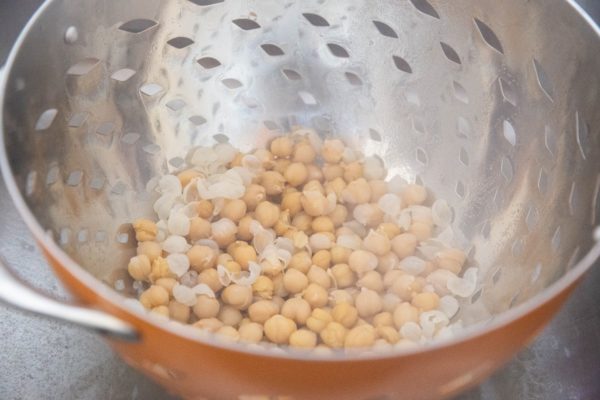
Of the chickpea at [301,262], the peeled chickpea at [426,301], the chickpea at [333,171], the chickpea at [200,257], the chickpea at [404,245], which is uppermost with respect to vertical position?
the peeled chickpea at [426,301]

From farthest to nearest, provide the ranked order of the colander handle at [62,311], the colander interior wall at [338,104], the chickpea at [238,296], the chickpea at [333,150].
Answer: the chickpea at [333,150] < the chickpea at [238,296] < the colander interior wall at [338,104] < the colander handle at [62,311]

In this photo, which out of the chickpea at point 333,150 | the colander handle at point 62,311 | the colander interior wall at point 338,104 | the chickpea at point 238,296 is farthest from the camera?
the chickpea at point 333,150

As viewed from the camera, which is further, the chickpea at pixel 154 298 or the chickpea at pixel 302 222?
the chickpea at pixel 302 222

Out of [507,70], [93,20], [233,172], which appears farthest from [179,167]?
[507,70]

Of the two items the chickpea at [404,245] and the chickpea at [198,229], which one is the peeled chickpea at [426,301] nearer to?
the chickpea at [404,245]

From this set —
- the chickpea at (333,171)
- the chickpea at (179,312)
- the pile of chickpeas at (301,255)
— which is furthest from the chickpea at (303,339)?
the chickpea at (333,171)

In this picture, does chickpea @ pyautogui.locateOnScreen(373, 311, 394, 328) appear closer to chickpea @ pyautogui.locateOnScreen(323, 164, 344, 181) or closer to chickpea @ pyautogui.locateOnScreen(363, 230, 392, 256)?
chickpea @ pyautogui.locateOnScreen(363, 230, 392, 256)

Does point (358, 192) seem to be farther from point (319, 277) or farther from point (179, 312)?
point (179, 312)

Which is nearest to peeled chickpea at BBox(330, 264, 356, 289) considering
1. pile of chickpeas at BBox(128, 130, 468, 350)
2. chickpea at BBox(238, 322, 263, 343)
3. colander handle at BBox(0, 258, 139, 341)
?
pile of chickpeas at BBox(128, 130, 468, 350)
